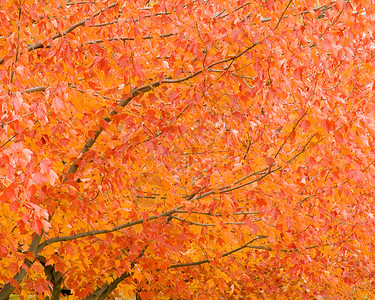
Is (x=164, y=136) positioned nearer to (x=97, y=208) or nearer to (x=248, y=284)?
(x=97, y=208)

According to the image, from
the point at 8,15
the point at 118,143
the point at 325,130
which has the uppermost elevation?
the point at 8,15

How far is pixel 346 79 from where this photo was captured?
6.96 metres

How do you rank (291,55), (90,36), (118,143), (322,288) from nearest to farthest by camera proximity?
(291,55), (118,143), (90,36), (322,288)

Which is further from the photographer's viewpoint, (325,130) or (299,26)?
(299,26)

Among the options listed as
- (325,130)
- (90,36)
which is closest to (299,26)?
(325,130)

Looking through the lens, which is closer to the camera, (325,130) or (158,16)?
(325,130)

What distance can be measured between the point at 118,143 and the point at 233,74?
142 centimetres

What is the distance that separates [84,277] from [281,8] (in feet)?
18.0

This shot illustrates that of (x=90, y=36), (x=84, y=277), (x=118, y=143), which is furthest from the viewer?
(x=84, y=277)

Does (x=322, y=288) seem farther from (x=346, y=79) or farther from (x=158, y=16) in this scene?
(x=158, y=16)

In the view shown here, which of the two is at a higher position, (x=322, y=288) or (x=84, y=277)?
(x=322, y=288)

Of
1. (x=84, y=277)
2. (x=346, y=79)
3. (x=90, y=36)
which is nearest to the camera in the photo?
(x=90, y=36)

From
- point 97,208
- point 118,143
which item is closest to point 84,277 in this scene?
point 97,208

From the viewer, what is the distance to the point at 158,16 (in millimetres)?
5961
